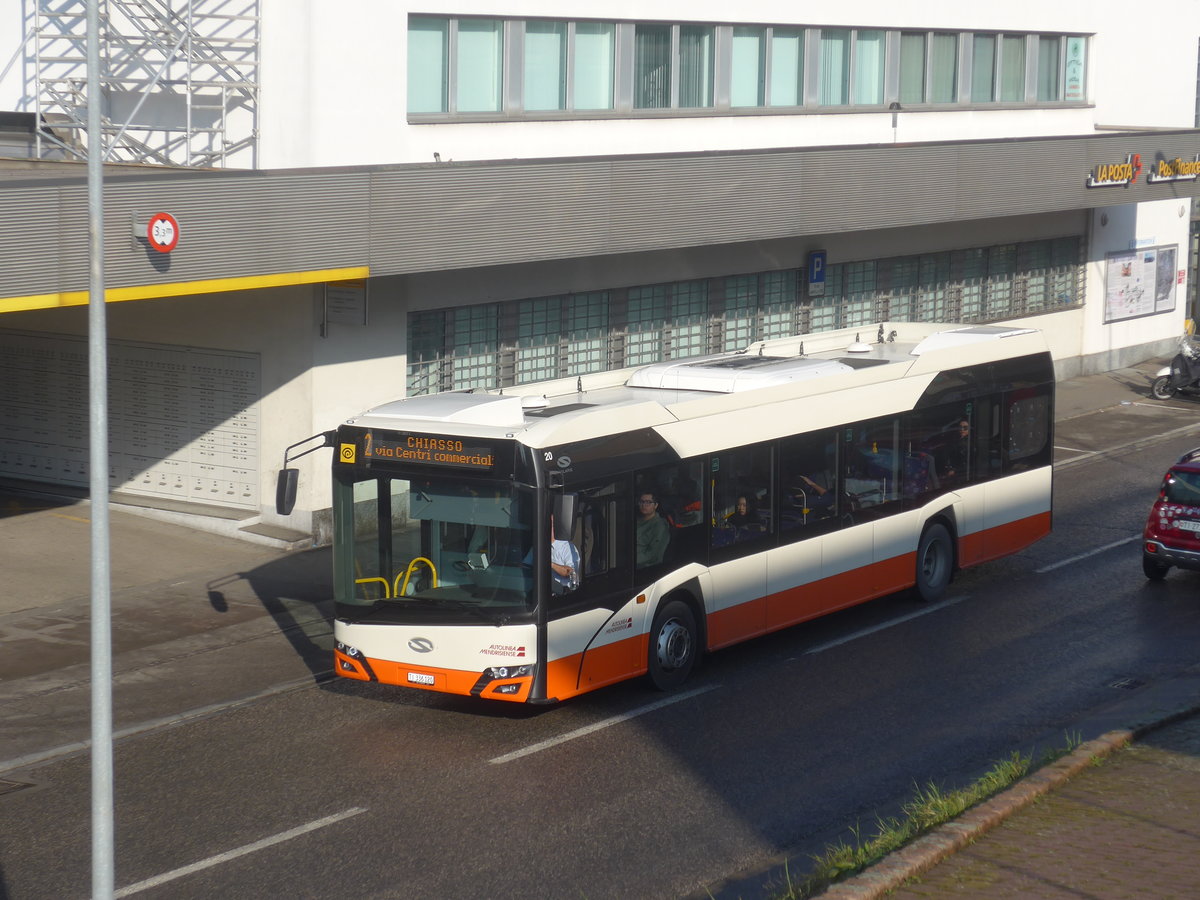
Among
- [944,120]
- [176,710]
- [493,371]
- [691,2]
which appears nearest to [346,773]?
[176,710]

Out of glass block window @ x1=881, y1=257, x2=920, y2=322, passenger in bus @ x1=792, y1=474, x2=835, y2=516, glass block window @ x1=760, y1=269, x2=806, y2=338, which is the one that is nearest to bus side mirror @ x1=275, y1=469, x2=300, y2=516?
passenger in bus @ x1=792, y1=474, x2=835, y2=516

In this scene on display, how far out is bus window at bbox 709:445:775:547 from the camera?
13.4m

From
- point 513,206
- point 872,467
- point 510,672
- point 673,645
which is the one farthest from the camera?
point 513,206

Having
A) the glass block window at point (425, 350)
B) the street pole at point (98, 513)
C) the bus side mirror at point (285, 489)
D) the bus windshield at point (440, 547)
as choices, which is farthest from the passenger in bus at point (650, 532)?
the glass block window at point (425, 350)

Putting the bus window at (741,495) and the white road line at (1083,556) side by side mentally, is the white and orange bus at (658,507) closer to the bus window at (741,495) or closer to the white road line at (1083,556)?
the bus window at (741,495)

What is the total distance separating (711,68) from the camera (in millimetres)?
23828

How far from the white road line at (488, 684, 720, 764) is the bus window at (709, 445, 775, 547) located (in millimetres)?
1319

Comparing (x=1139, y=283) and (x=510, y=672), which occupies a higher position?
(x=1139, y=283)

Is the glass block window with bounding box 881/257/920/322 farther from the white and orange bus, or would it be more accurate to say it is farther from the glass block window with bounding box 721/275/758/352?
the white and orange bus

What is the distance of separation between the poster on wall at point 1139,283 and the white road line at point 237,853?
26.1 m

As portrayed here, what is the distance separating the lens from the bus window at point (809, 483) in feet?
46.6

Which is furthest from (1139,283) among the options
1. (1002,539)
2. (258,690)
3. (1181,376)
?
(258,690)

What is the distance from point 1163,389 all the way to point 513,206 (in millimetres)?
16501

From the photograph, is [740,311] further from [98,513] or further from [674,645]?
[98,513]
